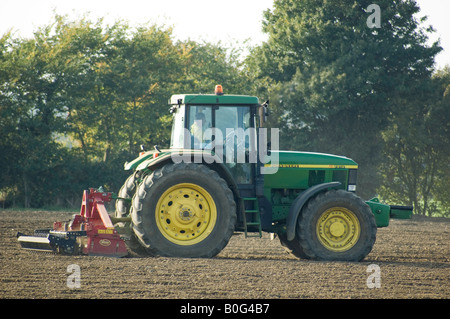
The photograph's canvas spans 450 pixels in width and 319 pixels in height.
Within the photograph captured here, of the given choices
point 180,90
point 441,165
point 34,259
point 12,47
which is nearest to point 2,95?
point 12,47

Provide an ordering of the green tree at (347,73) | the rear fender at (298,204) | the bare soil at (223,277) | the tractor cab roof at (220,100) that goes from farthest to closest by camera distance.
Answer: the green tree at (347,73), the tractor cab roof at (220,100), the rear fender at (298,204), the bare soil at (223,277)

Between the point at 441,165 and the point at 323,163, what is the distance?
818 inches

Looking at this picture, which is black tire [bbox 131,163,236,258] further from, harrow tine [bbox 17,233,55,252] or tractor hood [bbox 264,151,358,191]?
harrow tine [bbox 17,233,55,252]

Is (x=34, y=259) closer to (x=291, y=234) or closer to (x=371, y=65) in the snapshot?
(x=291, y=234)

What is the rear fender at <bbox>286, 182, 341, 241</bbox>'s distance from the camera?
30.2 feet

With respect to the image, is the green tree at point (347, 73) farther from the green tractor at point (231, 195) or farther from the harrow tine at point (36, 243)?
the harrow tine at point (36, 243)

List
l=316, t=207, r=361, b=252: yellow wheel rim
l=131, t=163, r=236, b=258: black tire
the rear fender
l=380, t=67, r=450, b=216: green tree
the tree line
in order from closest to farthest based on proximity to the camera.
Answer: l=131, t=163, r=236, b=258: black tire → the rear fender → l=316, t=207, r=361, b=252: yellow wheel rim → the tree line → l=380, t=67, r=450, b=216: green tree

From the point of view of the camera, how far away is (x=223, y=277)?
7.66m

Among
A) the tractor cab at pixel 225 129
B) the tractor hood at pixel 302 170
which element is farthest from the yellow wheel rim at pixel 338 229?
the tractor cab at pixel 225 129

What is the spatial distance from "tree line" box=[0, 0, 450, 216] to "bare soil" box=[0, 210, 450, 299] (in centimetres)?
1476

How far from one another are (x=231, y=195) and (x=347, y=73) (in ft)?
60.7

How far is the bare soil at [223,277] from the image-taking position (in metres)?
6.74

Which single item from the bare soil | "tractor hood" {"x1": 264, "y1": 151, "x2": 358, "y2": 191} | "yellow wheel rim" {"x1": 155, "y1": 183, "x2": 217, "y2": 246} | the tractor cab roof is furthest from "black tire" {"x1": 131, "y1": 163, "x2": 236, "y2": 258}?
"tractor hood" {"x1": 264, "y1": 151, "x2": 358, "y2": 191}

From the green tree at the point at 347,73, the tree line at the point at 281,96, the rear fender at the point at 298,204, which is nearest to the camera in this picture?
the rear fender at the point at 298,204
